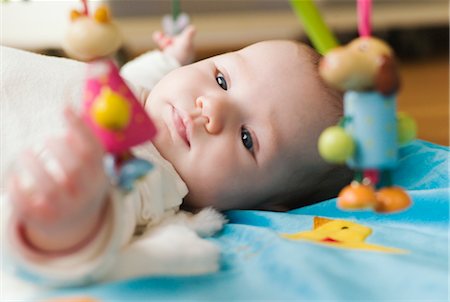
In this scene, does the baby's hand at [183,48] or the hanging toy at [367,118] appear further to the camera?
the baby's hand at [183,48]

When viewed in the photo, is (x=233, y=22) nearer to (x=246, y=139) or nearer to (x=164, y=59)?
(x=164, y=59)

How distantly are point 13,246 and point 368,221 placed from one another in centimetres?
52

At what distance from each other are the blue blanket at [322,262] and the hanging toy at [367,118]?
0.34ft

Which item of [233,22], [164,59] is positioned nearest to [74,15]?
[164,59]

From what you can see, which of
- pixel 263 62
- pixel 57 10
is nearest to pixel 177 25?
pixel 263 62

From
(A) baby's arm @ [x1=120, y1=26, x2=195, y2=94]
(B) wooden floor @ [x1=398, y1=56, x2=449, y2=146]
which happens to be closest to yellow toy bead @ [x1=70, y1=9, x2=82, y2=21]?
(A) baby's arm @ [x1=120, y1=26, x2=195, y2=94]

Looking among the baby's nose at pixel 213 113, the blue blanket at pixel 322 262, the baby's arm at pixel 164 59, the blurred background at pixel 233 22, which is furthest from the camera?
the blurred background at pixel 233 22

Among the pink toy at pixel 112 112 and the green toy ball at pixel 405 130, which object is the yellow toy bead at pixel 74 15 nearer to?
the pink toy at pixel 112 112

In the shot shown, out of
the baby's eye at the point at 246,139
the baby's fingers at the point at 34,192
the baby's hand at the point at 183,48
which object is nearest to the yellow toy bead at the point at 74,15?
the baby's fingers at the point at 34,192

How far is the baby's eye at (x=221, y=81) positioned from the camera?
983mm

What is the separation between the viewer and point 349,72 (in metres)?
0.56

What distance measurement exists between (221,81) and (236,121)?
0.30 ft

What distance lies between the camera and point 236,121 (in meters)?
0.93

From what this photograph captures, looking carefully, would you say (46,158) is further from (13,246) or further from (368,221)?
(368,221)
